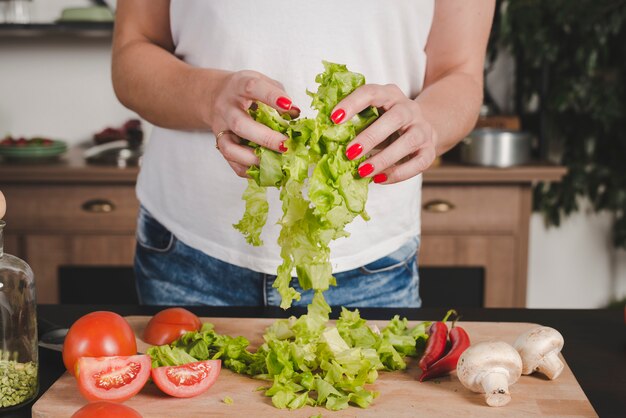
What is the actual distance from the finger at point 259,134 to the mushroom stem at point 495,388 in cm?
40

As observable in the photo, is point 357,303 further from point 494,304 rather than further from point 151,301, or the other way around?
point 494,304

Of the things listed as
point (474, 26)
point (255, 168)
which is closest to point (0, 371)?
point (255, 168)

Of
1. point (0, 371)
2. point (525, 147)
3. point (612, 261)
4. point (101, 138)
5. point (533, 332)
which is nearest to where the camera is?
point (0, 371)

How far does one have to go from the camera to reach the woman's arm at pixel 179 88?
1.08 meters

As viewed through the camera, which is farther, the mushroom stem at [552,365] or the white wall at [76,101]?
the white wall at [76,101]

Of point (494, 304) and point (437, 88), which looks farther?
point (494, 304)

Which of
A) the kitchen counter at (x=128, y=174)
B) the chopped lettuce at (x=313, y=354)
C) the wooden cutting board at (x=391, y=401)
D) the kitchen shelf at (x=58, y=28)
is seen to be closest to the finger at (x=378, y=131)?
the chopped lettuce at (x=313, y=354)

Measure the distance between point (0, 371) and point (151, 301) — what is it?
506 millimetres

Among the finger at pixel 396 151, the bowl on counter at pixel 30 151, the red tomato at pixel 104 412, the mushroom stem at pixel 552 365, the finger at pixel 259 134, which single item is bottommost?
the mushroom stem at pixel 552 365

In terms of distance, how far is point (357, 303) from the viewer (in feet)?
4.77

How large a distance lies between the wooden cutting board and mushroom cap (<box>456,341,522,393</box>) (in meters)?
0.03

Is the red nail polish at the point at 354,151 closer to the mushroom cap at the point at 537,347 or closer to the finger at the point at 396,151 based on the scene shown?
the finger at the point at 396,151

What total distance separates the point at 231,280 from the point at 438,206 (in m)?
1.56

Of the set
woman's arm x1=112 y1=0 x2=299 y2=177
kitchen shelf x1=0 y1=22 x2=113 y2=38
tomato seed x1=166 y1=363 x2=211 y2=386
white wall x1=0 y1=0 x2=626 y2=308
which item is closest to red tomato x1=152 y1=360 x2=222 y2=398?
tomato seed x1=166 y1=363 x2=211 y2=386
